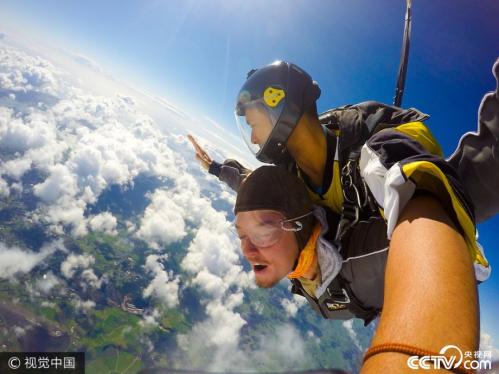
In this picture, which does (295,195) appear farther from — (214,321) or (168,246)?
(168,246)

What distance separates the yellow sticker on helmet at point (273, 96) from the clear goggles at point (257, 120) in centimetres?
3

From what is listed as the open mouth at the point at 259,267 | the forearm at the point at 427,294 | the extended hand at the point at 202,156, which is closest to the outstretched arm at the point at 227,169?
the extended hand at the point at 202,156

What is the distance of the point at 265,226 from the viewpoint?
2.50m

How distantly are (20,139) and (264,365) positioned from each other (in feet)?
594

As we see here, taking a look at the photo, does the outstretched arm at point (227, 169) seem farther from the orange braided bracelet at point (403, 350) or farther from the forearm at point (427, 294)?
the orange braided bracelet at point (403, 350)

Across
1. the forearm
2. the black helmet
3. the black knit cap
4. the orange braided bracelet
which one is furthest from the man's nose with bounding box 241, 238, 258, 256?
the orange braided bracelet

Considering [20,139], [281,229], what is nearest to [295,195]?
[281,229]

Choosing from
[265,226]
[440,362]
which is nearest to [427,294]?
[440,362]

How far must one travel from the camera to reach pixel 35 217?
410 feet

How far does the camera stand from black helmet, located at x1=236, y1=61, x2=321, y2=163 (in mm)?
2520

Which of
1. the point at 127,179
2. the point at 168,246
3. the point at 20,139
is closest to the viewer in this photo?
the point at 168,246

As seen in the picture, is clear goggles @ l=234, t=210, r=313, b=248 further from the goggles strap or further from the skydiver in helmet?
the skydiver in helmet

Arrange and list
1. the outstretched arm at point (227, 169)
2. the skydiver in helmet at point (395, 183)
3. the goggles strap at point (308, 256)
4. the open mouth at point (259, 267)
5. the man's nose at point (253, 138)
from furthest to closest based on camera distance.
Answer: the outstretched arm at point (227, 169) < the man's nose at point (253, 138) < the open mouth at point (259, 267) < the goggles strap at point (308, 256) < the skydiver in helmet at point (395, 183)

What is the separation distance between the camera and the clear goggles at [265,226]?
94.9 inches
